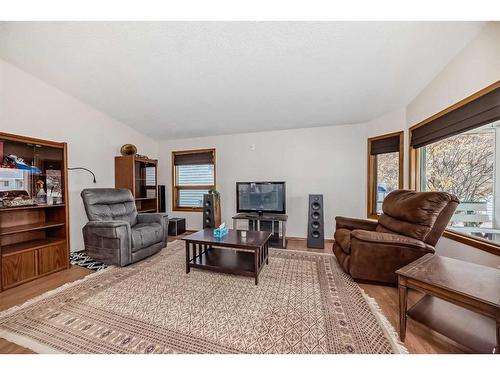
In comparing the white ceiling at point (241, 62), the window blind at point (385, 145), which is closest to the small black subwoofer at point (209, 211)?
the white ceiling at point (241, 62)

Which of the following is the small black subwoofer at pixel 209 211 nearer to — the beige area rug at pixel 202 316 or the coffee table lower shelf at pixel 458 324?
the beige area rug at pixel 202 316

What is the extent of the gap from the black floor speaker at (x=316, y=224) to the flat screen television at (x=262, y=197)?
52cm

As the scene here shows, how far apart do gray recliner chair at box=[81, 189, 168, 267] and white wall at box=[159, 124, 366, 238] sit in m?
1.66

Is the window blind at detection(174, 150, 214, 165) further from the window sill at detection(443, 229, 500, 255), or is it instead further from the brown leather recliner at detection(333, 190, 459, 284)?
the window sill at detection(443, 229, 500, 255)

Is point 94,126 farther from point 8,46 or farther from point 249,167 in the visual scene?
point 249,167

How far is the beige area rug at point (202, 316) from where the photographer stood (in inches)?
50.1

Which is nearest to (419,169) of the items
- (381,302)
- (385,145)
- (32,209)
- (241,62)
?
(385,145)

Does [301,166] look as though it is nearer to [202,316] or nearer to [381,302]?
[381,302]

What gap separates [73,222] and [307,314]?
3.53 metres

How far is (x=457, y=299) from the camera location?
3.45ft

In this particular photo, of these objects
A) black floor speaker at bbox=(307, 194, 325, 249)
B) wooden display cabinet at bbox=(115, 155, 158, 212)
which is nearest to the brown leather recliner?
black floor speaker at bbox=(307, 194, 325, 249)

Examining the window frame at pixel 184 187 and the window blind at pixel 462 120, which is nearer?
the window blind at pixel 462 120
